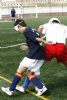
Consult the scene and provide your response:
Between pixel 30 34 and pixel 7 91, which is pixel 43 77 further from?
pixel 30 34

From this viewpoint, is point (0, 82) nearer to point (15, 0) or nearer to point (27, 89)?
point (27, 89)

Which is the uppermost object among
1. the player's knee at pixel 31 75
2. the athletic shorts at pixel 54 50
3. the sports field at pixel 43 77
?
the athletic shorts at pixel 54 50

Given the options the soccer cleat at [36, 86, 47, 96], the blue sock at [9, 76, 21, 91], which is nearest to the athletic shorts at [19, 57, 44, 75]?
the blue sock at [9, 76, 21, 91]

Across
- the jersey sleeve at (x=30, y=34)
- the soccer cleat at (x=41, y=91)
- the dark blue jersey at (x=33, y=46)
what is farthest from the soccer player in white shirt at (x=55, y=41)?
the soccer cleat at (x=41, y=91)

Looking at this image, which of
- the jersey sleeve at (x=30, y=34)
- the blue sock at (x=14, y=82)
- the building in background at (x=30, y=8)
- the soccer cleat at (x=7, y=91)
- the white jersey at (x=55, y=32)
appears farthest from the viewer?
the building in background at (x=30, y=8)

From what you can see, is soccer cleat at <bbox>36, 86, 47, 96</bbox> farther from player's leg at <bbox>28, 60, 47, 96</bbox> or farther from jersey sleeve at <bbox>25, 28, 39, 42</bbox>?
jersey sleeve at <bbox>25, 28, 39, 42</bbox>

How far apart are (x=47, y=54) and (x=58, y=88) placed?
3.31 ft

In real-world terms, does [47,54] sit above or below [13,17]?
above

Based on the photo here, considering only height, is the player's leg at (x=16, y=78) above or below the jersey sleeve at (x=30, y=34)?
below

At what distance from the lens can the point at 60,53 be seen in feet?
30.6

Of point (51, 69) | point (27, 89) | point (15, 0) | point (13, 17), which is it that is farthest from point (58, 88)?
point (15, 0)

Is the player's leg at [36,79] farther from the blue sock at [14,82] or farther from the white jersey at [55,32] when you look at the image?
the white jersey at [55,32]

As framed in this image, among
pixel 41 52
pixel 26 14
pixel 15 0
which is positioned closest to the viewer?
pixel 41 52

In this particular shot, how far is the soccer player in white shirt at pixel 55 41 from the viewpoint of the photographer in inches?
367
